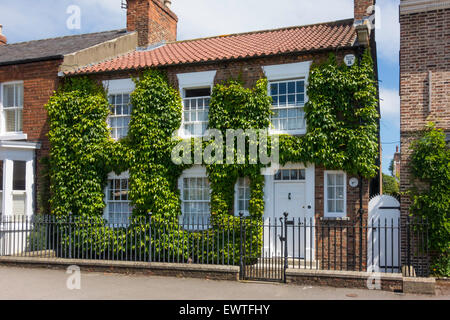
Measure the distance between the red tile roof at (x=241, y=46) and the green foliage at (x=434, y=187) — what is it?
334 centimetres

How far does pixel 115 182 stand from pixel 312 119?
21.3ft

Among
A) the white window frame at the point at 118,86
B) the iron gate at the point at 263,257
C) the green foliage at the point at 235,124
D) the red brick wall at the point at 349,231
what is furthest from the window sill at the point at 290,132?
the white window frame at the point at 118,86

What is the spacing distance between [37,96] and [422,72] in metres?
11.9

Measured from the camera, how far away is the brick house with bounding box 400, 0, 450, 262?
38.5 ft

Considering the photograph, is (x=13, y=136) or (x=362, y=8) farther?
(x=13, y=136)

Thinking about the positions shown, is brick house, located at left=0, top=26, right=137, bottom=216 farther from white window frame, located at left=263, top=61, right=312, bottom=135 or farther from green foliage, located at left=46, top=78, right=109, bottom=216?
white window frame, located at left=263, top=61, right=312, bottom=135

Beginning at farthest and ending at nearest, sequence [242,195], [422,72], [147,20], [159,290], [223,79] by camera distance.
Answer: [147,20], [223,79], [242,195], [422,72], [159,290]

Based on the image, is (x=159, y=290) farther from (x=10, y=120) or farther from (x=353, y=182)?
(x=10, y=120)

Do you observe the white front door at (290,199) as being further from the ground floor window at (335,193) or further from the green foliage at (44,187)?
the green foliage at (44,187)

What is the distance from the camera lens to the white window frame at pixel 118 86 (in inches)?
578

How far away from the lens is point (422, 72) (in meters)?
11.9

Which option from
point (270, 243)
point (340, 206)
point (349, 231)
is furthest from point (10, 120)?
point (349, 231)

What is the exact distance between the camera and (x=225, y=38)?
17141 mm

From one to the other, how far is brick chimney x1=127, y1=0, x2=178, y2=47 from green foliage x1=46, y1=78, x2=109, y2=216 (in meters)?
4.07
